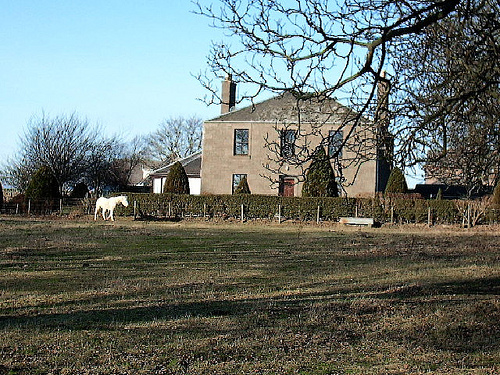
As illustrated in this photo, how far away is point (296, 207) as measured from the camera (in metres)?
32.3

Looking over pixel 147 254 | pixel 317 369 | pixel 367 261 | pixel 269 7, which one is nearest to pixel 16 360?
pixel 317 369

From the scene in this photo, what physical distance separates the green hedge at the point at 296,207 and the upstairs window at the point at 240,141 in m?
9.30

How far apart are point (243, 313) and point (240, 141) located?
3446 cm

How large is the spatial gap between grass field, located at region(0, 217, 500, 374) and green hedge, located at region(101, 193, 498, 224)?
15708 millimetres

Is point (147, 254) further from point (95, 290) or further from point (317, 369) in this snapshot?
point (317, 369)

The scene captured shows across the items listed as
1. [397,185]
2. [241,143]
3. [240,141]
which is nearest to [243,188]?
[241,143]

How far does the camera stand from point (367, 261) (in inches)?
577

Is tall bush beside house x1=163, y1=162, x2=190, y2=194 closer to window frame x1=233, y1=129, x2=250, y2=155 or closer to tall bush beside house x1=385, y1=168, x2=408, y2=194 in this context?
window frame x1=233, y1=129, x2=250, y2=155

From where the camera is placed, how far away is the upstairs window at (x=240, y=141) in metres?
42.1

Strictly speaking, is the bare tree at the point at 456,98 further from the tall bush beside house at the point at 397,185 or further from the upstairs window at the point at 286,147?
the tall bush beside house at the point at 397,185

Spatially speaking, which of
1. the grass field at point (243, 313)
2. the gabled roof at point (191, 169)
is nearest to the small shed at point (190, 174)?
the gabled roof at point (191, 169)

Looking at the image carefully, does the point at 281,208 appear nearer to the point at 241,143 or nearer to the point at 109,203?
the point at 109,203

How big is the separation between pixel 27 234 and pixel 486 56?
53.4ft

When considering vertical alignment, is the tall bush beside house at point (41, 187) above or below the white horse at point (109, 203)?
above
